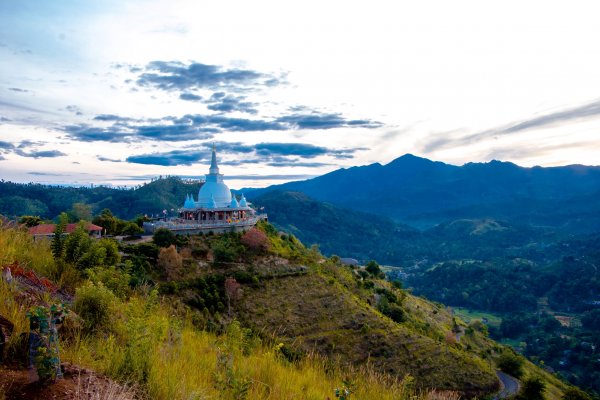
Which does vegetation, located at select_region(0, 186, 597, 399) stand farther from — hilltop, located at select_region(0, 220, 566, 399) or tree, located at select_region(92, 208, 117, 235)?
tree, located at select_region(92, 208, 117, 235)

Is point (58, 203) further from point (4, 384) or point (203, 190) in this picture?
point (4, 384)

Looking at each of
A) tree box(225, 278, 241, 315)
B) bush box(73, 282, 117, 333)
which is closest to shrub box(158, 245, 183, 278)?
tree box(225, 278, 241, 315)

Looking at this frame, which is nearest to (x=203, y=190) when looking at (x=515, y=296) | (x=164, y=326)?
(x=164, y=326)

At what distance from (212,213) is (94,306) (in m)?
40.6

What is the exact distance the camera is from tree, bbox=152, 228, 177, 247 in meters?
36.8

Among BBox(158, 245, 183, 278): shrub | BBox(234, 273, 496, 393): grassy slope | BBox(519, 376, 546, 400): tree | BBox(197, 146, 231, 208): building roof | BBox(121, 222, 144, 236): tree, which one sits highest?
BBox(197, 146, 231, 208): building roof

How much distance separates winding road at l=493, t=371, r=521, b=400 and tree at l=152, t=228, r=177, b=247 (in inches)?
1229

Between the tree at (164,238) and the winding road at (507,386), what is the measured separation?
1229 inches

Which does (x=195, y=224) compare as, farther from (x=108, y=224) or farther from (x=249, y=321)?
(x=249, y=321)

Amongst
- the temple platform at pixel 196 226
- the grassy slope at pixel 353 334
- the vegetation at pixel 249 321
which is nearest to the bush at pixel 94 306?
A: the vegetation at pixel 249 321

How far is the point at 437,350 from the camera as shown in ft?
119

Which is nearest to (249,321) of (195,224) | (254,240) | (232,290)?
(232,290)

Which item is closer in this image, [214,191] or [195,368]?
[195,368]

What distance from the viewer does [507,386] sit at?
39.0 metres
